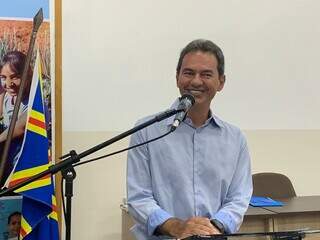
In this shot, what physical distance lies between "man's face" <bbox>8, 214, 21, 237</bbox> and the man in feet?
3.42

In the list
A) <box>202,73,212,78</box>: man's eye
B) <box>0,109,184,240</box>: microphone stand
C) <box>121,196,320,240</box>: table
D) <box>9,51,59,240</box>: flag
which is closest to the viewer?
<box>0,109,184,240</box>: microphone stand

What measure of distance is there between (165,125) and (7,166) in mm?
1267

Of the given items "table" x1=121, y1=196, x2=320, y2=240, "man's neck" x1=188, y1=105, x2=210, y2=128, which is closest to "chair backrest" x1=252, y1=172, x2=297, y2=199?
"table" x1=121, y1=196, x2=320, y2=240

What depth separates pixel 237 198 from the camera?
183 cm

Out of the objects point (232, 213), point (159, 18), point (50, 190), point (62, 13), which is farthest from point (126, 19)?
point (232, 213)

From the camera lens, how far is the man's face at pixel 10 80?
9.48ft

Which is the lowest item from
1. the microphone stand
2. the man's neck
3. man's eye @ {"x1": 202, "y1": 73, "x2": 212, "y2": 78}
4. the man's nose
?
the microphone stand

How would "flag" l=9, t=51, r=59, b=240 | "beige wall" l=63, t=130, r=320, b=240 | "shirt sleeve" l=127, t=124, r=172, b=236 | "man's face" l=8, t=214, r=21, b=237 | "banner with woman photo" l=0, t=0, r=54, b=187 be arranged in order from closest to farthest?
"shirt sleeve" l=127, t=124, r=172, b=236 → "flag" l=9, t=51, r=59, b=240 → "man's face" l=8, t=214, r=21, b=237 → "banner with woman photo" l=0, t=0, r=54, b=187 → "beige wall" l=63, t=130, r=320, b=240

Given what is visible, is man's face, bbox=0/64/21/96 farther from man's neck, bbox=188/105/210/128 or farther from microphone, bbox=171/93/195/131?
microphone, bbox=171/93/195/131

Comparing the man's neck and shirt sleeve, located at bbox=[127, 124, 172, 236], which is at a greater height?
the man's neck

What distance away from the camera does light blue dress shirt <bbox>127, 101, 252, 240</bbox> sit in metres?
1.76

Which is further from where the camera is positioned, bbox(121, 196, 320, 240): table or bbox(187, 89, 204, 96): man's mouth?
bbox(121, 196, 320, 240): table

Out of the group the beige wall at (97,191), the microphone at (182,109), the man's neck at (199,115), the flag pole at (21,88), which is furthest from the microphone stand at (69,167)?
the beige wall at (97,191)

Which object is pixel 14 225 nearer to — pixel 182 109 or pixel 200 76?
pixel 200 76
